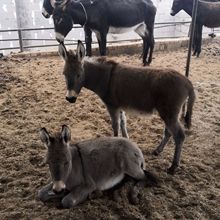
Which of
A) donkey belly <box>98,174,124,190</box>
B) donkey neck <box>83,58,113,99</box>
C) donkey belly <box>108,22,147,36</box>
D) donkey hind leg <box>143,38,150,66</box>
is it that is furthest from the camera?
donkey hind leg <box>143,38,150,66</box>

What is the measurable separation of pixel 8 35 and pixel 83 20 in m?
13.0

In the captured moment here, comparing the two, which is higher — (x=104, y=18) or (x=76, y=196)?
(x=104, y=18)

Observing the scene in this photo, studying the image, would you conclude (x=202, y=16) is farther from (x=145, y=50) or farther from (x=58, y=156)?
(x=58, y=156)

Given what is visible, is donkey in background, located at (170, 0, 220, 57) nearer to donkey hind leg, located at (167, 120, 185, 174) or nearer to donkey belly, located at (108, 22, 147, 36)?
donkey belly, located at (108, 22, 147, 36)

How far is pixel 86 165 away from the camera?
9.78ft

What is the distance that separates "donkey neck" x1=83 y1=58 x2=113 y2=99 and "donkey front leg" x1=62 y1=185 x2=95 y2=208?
1296mm

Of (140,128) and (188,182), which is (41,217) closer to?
(188,182)

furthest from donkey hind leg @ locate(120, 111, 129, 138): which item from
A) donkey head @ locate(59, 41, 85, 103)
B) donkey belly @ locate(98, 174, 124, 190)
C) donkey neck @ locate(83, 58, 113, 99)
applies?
donkey belly @ locate(98, 174, 124, 190)

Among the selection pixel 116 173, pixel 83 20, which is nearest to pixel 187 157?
pixel 116 173

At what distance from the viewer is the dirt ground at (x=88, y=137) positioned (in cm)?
286

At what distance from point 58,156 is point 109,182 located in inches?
26.4

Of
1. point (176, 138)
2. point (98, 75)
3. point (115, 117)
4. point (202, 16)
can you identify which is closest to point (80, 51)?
point (98, 75)

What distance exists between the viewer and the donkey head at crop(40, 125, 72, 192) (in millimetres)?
2613

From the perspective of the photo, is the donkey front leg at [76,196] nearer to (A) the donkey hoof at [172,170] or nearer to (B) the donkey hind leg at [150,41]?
(A) the donkey hoof at [172,170]
